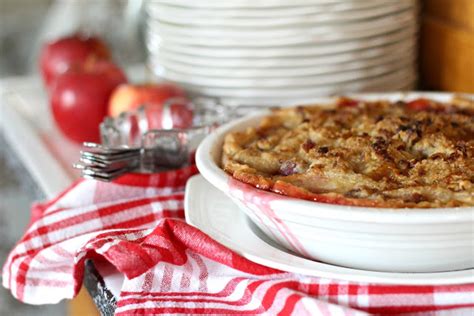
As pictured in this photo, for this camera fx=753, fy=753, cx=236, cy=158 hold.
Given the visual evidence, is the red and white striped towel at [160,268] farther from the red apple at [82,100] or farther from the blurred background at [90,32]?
the red apple at [82,100]

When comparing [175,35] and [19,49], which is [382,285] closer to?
[175,35]

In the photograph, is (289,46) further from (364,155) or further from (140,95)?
(364,155)

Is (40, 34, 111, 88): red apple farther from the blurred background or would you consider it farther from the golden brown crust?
the golden brown crust

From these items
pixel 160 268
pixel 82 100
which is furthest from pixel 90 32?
pixel 160 268

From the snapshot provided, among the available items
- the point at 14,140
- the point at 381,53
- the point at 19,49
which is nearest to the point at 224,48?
the point at 381,53

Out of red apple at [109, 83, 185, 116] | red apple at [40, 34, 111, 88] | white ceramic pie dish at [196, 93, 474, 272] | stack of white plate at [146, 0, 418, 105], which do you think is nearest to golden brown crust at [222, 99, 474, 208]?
white ceramic pie dish at [196, 93, 474, 272]

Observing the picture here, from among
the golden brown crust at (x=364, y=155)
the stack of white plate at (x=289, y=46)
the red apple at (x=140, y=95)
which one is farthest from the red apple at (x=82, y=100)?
the golden brown crust at (x=364, y=155)
